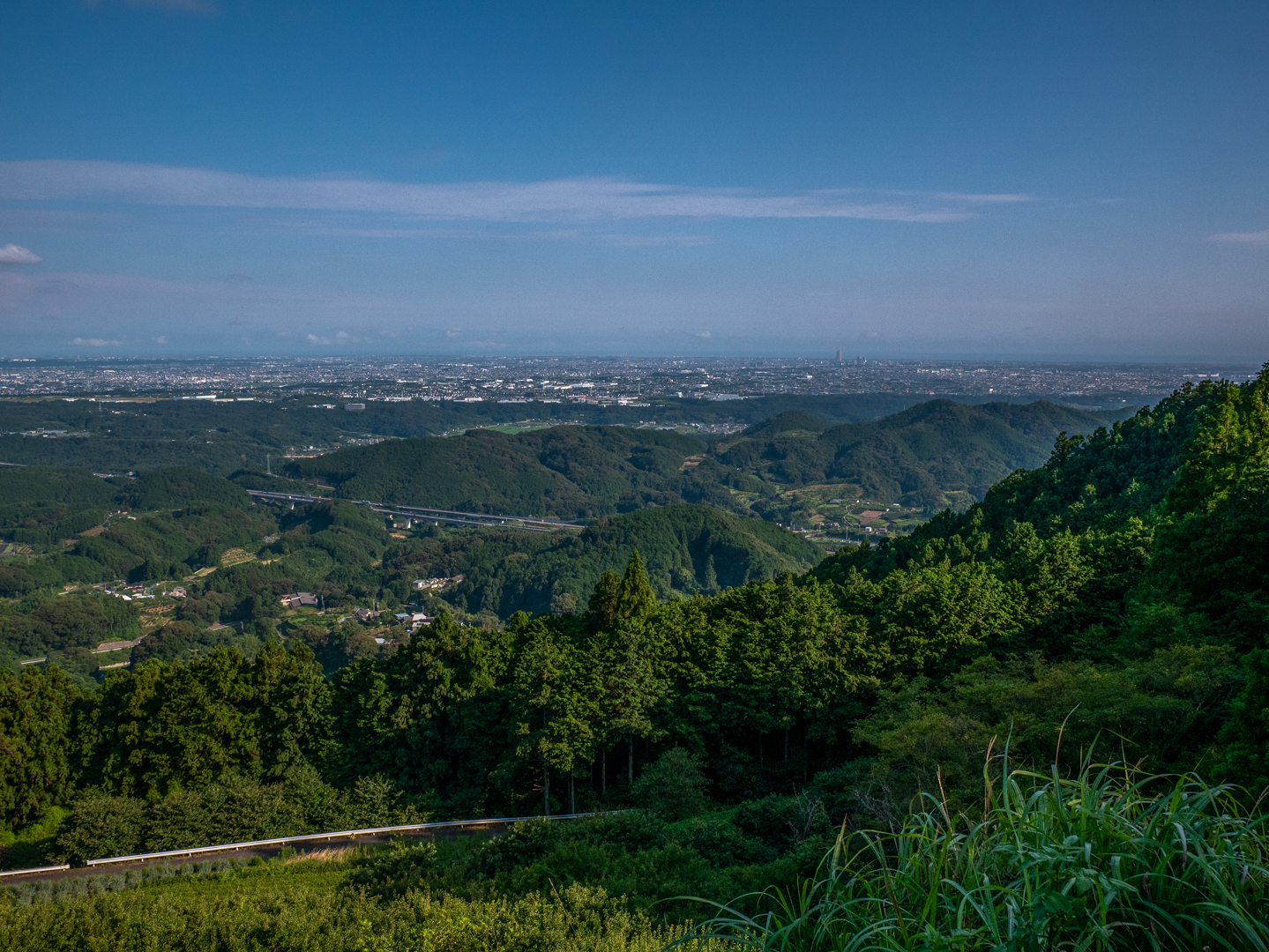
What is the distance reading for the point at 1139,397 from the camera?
464 ft

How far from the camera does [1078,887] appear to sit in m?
4.11

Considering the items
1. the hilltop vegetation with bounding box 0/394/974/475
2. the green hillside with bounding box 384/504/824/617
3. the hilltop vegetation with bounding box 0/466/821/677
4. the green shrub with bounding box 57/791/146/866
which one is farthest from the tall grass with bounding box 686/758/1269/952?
the hilltop vegetation with bounding box 0/394/974/475

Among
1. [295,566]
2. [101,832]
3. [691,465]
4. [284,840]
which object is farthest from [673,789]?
[691,465]

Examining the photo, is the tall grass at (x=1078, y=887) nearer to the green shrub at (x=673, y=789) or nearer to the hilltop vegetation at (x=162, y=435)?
the green shrub at (x=673, y=789)

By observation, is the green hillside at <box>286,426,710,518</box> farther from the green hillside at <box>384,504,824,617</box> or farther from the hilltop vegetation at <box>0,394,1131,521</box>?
the green hillside at <box>384,504,824,617</box>

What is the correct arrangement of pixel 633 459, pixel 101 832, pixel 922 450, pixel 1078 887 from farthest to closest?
pixel 633 459 → pixel 922 450 → pixel 101 832 → pixel 1078 887

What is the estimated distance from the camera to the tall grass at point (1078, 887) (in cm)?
387

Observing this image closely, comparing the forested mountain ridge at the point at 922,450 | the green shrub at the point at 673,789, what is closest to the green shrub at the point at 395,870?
the green shrub at the point at 673,789

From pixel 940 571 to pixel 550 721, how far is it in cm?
1391

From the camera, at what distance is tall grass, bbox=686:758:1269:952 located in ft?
12.7

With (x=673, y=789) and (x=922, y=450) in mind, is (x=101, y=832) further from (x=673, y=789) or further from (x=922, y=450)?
(x=922, y=450)

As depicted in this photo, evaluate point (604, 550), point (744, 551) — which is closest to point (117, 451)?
point (604, 550)

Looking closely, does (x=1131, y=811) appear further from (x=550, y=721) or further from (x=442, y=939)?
(x=550, y=721)

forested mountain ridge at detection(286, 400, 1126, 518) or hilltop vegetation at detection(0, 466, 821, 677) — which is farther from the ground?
forested mountain ridge at detection(286, 400, 1126, 518)
